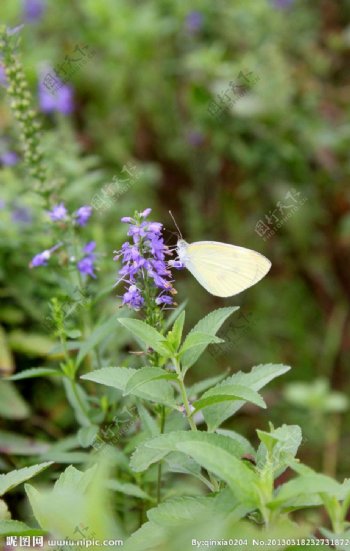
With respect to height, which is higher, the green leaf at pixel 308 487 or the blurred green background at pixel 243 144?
the blurred green background at pixel 243 144

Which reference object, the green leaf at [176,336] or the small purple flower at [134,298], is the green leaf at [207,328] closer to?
the green leaf at [176,336]

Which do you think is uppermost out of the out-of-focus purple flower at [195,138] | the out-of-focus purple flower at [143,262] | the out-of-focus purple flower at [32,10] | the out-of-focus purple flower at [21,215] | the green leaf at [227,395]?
the out-of-focus purple flower at [32,10]

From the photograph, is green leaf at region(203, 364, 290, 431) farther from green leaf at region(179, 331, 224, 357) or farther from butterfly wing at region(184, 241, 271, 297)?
butterfly wing at region(184, 241, 271, 297)

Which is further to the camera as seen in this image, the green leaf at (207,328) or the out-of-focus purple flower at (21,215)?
the out-of-focus purple flower at (21,215)

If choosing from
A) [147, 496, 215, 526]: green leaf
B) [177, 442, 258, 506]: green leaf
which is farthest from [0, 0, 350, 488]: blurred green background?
[177, 442, 258, 506]: green leaf

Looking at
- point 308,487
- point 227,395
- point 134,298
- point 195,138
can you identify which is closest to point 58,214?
point 134,298

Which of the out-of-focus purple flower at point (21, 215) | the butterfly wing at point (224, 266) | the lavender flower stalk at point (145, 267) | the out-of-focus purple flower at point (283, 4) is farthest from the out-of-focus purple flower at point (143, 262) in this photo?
the out-of-focus purple flower at point (283, 4)

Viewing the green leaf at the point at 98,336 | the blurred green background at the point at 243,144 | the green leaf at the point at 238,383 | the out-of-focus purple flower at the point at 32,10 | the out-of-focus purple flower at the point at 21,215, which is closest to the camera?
the green leaf at the point at 238,383

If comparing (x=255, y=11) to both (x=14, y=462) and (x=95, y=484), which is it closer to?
(x=14, y=462)
